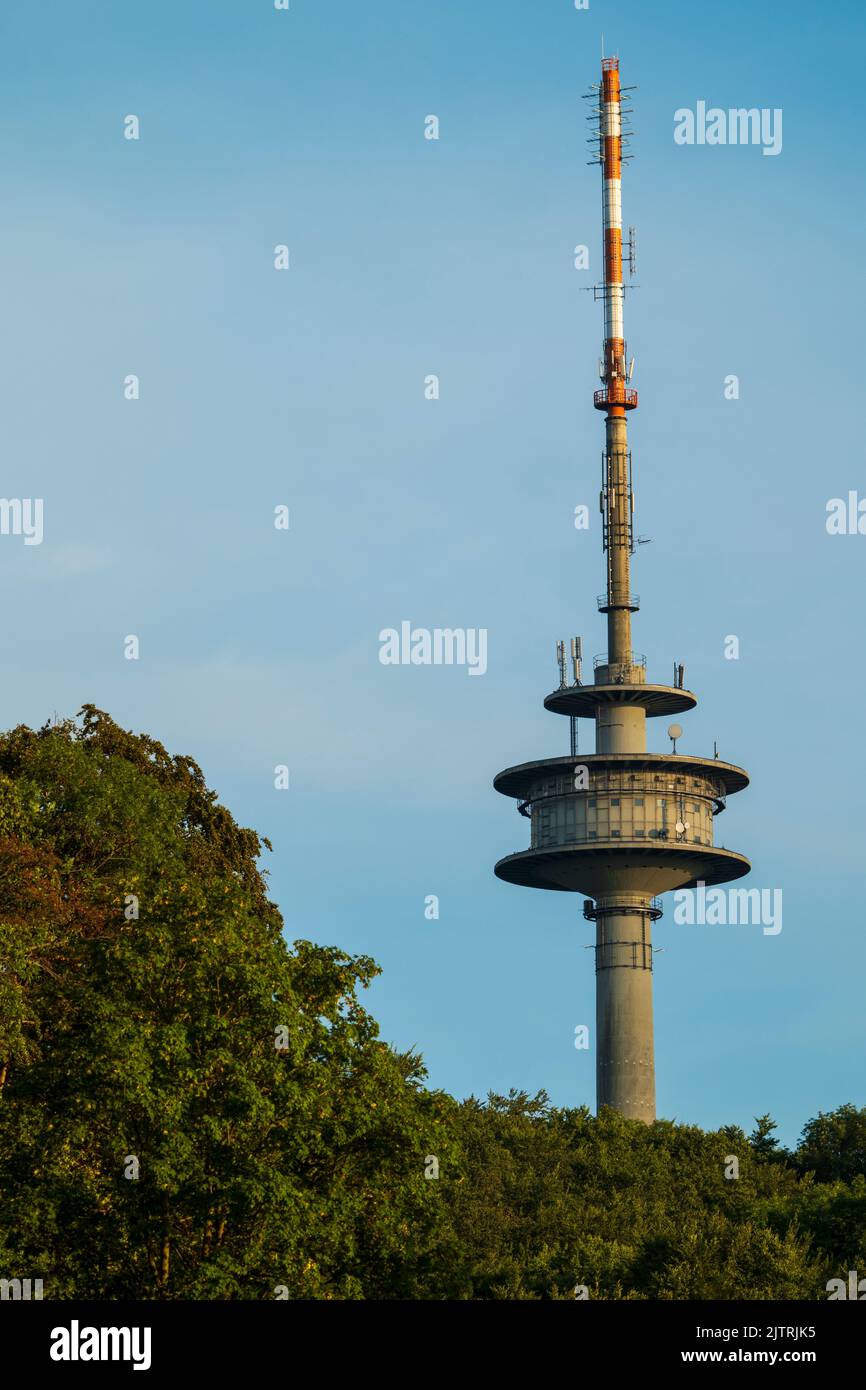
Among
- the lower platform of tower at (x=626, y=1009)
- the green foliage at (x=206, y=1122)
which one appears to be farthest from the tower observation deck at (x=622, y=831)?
the green foliage at (x=206, y=1122)

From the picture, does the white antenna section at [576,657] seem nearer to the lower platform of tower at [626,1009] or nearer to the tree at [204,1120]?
the lower platform of tower at [626,1009]

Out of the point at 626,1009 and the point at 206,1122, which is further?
the point at 626,1009

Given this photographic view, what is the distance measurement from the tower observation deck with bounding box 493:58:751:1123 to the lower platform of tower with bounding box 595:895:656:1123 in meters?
0.06

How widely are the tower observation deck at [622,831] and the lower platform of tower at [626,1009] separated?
0.06 meters

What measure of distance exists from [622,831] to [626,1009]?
10.8m

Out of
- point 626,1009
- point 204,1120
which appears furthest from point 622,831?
point 204,1120

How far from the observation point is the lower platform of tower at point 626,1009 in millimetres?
134125

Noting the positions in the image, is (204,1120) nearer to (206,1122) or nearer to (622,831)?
(206,1122)

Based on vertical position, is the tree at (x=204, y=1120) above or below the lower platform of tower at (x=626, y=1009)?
below

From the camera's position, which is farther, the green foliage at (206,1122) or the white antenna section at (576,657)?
the white antenna section at (576,657)

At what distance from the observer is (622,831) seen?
133000 millimetres

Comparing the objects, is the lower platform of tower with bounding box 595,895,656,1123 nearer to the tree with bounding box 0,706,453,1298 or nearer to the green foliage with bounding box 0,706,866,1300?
the green foliage with bounding box 0,706,866,1300
